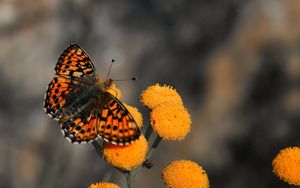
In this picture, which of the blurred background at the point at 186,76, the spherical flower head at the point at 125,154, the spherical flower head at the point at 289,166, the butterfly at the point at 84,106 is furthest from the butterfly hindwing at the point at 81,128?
the blurred background at the point at 186,76

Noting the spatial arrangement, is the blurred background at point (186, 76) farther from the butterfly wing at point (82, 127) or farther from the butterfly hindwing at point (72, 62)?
the butterfly wing at point (82, 127)

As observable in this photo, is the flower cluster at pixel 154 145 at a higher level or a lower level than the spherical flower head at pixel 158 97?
lower

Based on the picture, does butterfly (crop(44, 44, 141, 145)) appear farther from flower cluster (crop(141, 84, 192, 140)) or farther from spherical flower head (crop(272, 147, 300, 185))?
spherical flower head (crop(272, 147, 300, 185))

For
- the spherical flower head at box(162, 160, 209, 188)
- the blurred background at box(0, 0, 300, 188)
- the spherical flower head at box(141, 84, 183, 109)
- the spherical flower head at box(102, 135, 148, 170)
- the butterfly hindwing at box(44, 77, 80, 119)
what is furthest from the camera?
the blurred background at box(0, 0, 300, 188)

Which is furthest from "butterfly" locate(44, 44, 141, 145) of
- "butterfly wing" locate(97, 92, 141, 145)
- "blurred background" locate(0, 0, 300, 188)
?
"blurred background" locate(0, 0, 300, 188)

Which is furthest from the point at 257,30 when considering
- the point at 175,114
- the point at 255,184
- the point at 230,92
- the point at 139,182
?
the point at 175,114

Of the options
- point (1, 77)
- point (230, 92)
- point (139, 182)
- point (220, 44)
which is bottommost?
point (139, 182)

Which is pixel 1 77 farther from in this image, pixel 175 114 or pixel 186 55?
pixel 175 114
